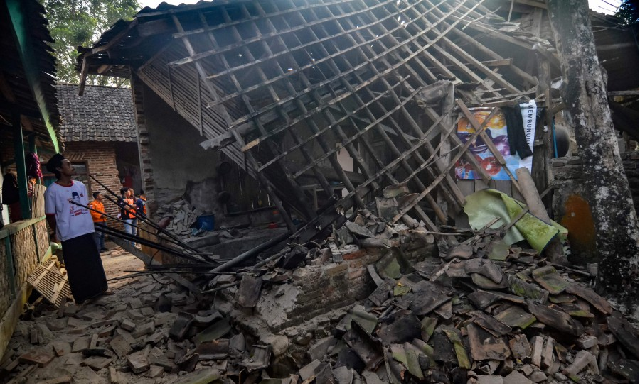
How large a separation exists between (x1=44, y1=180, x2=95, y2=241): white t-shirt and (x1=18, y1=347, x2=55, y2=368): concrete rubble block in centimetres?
164

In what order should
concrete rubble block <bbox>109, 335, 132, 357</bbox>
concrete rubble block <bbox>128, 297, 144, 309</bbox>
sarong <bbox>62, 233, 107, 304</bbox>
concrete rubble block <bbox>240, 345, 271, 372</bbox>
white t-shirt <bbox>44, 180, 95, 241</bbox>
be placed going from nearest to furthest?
concrete rubble block <bbox>240, 345, 271, 372</bbox>, concrete rubble block <bbox>109, 335, 132, 357</bbox>, white t-shirt <bbox>44, 180, 95, 241</bbox>, sarong <bbox>62, 233, 107, 304</bbox>, concrete rubble block <bbox>128, 297, 144, 309</bbox>

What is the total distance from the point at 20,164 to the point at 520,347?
296 inches

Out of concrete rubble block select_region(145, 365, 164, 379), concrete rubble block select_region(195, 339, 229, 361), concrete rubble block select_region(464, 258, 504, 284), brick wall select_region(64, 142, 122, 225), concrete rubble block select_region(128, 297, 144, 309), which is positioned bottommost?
concrete rubble block select_region(145, 365, 164, 379)

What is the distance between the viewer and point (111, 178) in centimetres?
1395

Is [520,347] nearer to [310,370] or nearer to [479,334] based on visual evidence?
[479,334]

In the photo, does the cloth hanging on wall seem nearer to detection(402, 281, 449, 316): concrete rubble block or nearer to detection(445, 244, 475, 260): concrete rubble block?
detection(445, 244, 475, 260): concrete rubble block

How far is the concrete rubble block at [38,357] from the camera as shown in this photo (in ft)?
11.7

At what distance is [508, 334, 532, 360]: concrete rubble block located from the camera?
3456 millimetres

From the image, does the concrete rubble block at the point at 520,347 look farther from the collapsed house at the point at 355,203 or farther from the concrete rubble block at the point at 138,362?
the concrete rubble block at the point at 138,362

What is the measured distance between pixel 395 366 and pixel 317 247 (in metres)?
1.93

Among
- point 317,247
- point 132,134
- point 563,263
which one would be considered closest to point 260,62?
point 317,247

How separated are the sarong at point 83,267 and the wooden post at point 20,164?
5.00 ft

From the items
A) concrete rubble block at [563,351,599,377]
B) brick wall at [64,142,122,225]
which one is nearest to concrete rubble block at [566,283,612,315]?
concrete rubble block at [563,351,599,377]

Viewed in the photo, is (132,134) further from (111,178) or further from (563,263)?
(563,263)
